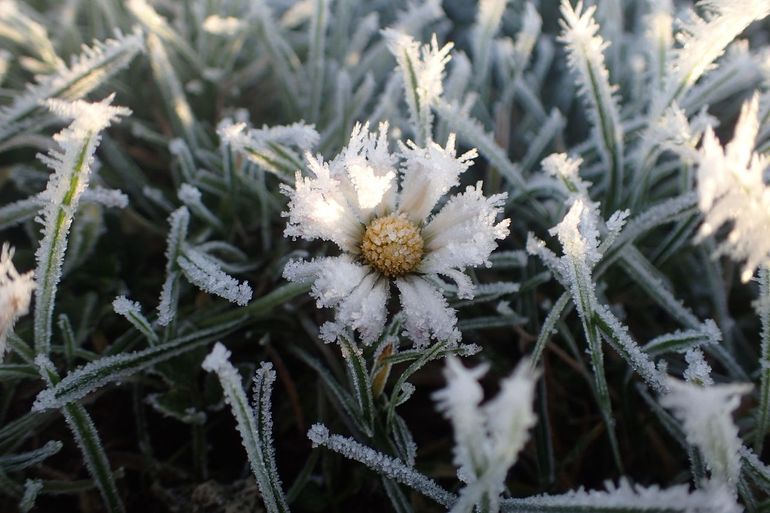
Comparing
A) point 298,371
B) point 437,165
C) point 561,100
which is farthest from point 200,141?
point 561,100

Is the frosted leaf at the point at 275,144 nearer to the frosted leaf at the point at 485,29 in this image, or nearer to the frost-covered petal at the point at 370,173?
the frost-covered petal at the point at 370,173

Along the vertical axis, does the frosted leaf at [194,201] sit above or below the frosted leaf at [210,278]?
above

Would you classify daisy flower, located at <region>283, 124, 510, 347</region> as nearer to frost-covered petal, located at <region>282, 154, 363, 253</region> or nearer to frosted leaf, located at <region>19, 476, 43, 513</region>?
frost-covered petal, located at <region>282, 154, 363, 253</region>

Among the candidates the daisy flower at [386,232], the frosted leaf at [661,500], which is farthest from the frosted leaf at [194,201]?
the frosted leaf at [661,500]

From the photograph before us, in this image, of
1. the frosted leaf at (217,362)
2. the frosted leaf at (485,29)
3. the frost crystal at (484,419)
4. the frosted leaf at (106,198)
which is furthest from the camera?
the frosted leaf at (485,29)

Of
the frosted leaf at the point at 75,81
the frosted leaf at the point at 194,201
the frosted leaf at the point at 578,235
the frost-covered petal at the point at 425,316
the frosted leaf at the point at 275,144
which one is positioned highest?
the frosted leaf at the point at 75,81

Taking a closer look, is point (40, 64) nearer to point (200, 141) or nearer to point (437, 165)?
point (200, 141)
